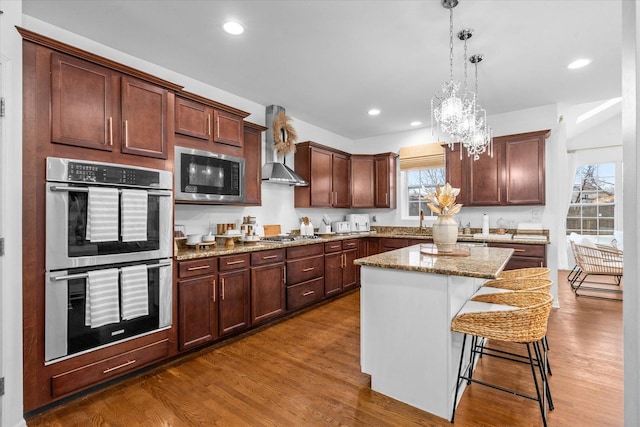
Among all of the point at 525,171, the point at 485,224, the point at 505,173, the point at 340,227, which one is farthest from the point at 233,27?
the point at 485,224

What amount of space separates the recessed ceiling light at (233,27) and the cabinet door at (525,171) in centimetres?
385

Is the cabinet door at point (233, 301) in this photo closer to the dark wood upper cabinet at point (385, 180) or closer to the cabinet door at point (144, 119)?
the cabinet door at point (144, 119)

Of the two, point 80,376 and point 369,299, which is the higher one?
point 369,299

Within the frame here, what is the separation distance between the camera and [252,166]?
3.73 metres

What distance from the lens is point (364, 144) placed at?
612 centimetres

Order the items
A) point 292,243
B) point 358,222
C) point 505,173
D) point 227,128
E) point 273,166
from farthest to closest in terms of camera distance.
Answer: point 358,222 < point 505,173 < point 273,166 < point 292,243 < point 227,128

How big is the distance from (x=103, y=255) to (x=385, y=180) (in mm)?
4433

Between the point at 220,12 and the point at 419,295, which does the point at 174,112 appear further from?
the point at 419,295

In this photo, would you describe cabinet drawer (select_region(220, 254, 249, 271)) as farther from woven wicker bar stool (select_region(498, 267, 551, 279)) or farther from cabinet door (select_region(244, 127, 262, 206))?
woven wicker bar stool (select_region(498, 267, 551, 279))

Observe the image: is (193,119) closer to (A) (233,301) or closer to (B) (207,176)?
(B) (207,176)

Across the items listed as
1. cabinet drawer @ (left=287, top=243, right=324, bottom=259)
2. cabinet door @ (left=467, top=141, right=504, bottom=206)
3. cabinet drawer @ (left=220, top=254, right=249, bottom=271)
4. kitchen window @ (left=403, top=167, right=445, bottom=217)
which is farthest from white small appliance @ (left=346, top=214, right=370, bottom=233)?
cabinet drawer @ (left=220, top=254, right=249, bottom=271)

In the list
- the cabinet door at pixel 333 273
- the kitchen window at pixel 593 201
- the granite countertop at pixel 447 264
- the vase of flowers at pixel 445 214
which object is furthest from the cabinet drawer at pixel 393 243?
the kitchen window at pixel 593 201

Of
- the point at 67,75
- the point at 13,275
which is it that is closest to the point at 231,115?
the point at 67,75

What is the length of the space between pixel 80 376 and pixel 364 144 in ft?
17.9
